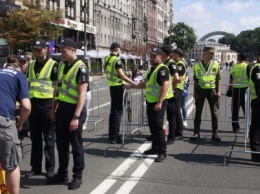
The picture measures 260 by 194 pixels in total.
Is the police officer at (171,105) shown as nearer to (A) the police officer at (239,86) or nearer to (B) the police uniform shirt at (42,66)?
(A) the police officer at (239,86)

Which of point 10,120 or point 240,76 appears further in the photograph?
point 240,76

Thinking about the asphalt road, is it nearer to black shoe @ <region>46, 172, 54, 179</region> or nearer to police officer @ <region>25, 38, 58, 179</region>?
black shoe @ <region>46, 172, 54, 179</region>

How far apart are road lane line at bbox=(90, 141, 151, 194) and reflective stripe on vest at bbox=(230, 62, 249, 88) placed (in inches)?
128

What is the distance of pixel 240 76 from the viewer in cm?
1128

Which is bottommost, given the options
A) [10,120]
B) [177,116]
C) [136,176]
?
[136,176]

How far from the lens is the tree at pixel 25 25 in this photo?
99.2 ft

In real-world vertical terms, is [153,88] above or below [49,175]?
above

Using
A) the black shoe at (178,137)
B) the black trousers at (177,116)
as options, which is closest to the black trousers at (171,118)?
the black trousers at (177,116)

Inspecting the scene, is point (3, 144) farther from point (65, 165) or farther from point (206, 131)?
point (206, 131)

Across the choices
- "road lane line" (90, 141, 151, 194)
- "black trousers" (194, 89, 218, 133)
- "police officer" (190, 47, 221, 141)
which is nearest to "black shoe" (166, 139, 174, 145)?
"road lane line" (90, 141, 151, 194)

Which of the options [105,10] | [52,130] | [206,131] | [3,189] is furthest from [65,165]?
[105,10]

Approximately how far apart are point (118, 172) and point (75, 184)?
3.68 feet

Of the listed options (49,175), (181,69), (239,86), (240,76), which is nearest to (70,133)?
(49,175)

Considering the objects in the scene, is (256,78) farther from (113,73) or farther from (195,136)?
(113,73)
